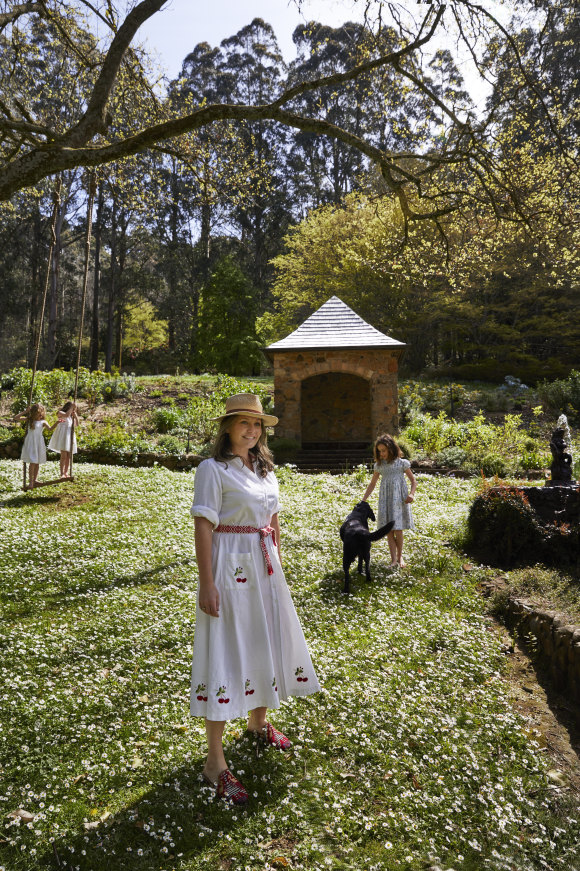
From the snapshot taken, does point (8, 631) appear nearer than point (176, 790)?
No

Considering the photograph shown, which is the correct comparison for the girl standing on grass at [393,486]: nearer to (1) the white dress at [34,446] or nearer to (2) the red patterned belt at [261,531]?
(2) the red patterned belt at [261,531]

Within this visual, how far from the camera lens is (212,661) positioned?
295cm

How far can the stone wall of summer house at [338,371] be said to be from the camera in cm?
1557

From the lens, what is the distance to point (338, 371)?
15.6m

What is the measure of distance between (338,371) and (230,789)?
43.1ft

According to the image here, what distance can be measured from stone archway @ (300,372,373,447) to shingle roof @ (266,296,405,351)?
145cm

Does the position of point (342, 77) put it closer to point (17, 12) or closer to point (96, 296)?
point (17, 12)

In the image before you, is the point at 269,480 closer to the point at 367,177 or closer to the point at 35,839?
the point at 35,839

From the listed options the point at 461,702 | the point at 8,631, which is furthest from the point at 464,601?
the point at 8,631

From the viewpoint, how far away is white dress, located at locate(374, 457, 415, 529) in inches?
271

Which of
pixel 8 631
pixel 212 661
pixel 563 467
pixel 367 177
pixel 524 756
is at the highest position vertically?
pixel 367 177

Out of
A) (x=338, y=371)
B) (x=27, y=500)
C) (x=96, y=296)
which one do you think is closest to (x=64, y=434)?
(x=27, y=500)

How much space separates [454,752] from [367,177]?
3161 cm

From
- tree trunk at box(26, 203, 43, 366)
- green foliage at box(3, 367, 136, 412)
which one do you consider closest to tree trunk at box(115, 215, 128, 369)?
tree trunk at box(26, 203, 43, 366)
